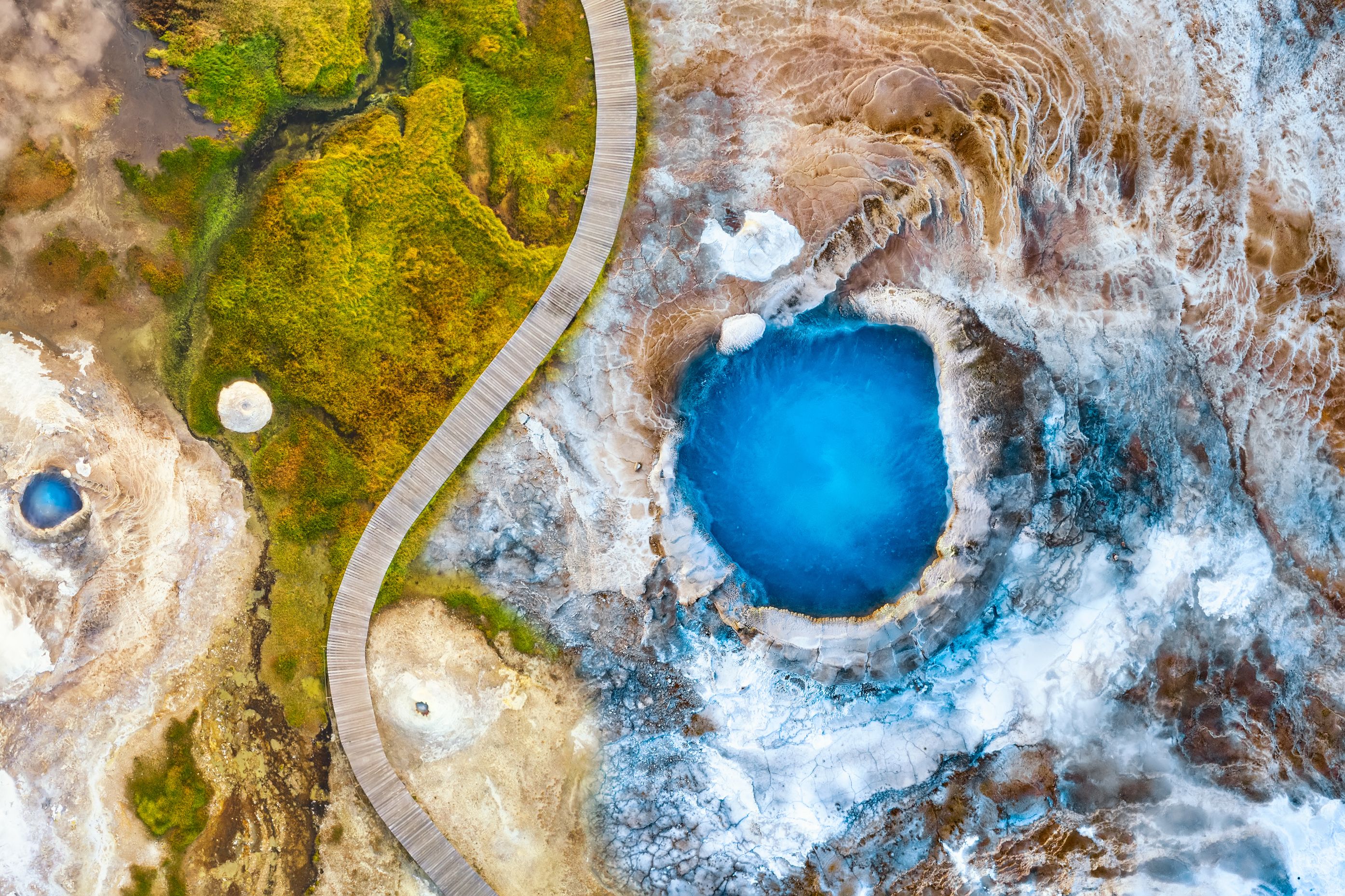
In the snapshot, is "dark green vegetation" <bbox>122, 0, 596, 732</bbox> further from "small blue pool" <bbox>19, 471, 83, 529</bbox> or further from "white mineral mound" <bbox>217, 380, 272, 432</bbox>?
"small blue pool" <bbox>19, 471, 83, 529</bbox>

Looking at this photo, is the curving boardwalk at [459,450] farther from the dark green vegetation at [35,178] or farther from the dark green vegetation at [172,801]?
the dark green vegetation at [35,178]

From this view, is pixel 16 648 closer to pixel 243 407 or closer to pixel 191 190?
pixel 243 407

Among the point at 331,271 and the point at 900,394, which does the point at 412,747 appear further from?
the point at 900,394

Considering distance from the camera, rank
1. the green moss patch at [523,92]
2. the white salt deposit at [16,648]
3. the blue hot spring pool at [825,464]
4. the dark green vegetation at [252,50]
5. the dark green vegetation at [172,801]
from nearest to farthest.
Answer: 1. the white salt deposit at [16,648]
2. the dark green vegetation at [172,801]
3. the dark green vegetation at [252,50]
4. the green moss patch at [523,92]
5. the blue hot spring pool at [825,464]

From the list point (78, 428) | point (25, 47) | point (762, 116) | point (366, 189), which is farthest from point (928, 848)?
point (25, 47)

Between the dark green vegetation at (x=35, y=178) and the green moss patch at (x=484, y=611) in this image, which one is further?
the green moss patch at (x=484, y=611)

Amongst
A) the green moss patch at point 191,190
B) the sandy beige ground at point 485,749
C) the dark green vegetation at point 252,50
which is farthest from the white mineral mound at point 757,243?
the green moss patch at point 191,190

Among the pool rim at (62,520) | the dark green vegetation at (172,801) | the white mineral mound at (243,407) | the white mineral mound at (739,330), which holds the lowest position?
the dark green vegetation at (172,801)
